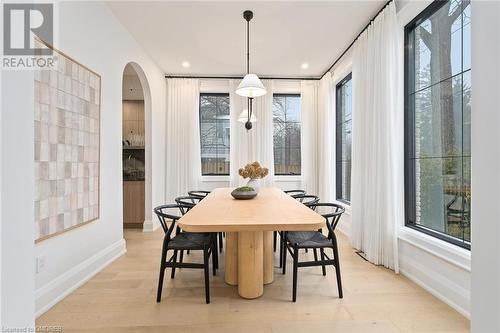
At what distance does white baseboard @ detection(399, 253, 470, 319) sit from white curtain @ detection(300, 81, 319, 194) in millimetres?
2711

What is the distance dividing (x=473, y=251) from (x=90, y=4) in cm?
350

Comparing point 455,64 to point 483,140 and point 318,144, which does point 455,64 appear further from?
point 318,144

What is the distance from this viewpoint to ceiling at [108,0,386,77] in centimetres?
288

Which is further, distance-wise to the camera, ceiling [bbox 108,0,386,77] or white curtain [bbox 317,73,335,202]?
white curtain [bbox 317,73,335,202]

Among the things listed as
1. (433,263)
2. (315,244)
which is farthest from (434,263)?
(315,244)

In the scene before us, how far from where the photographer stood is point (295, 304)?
2072 millimetres

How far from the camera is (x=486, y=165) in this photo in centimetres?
65

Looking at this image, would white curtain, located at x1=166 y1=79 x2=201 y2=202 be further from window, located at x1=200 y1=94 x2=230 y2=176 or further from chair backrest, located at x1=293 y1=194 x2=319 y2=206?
chair backrest, located at x1=293 y1=194 x2=319 y2=206

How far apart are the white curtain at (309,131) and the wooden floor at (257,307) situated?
8.85 ft

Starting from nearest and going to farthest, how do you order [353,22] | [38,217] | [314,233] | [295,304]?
[38,217] < [295,304] < [314,233] < [353,22]

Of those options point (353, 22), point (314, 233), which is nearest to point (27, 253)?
point (314, 233)

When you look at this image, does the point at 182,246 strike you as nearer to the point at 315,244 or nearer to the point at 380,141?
the point at 315,244

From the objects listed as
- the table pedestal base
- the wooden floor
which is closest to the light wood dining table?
the table pedestal base

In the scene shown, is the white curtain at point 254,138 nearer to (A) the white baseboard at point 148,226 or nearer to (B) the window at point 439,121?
(A) the white baseboard at point 148,226
